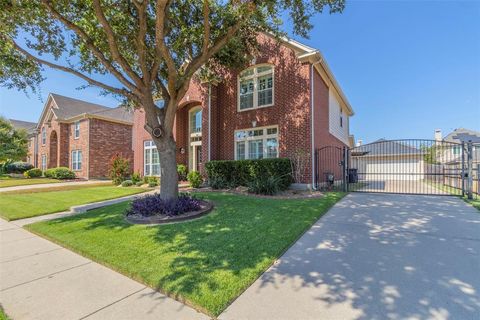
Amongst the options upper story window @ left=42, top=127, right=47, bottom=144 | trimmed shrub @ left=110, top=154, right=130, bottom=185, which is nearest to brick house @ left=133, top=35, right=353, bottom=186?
trimmed shrub @ left=110, top=154, right=130, bottom=185

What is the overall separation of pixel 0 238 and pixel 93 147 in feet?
59.5

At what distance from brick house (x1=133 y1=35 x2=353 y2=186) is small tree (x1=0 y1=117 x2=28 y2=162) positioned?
2223cm

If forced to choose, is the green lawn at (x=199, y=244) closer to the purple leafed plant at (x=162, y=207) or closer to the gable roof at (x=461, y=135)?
the purple leafed plant at (x=162, y=207)

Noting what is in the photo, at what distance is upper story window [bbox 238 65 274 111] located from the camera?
12430mm

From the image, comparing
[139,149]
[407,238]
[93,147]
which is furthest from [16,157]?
[407,238]

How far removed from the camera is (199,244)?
4531mm

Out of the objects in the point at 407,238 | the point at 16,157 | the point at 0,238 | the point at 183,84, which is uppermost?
the point at 183,84

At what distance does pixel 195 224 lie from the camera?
19.0 ft

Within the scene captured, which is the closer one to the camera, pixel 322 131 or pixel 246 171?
pixel 246 171

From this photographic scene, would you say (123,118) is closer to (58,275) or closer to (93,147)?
(93,147)

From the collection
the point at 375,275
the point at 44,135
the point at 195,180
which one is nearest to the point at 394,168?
the point at 195,180

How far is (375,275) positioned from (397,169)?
23.5 m

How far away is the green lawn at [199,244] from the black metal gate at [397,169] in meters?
4.85

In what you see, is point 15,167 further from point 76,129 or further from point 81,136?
point 81,136
